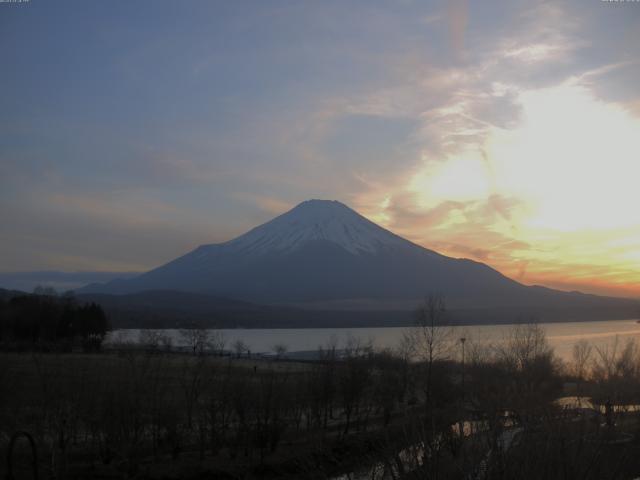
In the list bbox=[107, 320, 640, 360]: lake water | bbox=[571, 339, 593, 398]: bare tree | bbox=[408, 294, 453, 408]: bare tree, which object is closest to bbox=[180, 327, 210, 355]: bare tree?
bbox=[107, 320, 640, 360]: lake water

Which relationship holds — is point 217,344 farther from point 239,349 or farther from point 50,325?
point 50,325

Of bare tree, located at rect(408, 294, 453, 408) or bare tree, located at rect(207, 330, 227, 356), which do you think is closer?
bare tree, located at rect(408, 294, 453, 408)

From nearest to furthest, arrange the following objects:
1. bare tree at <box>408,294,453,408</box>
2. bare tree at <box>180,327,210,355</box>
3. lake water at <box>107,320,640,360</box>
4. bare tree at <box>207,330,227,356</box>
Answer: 1. bare tree at <box>408,294,453,408</box>
2. bare tree at <box>180,327,210,355</box>
3. bare tree at <box>207,330,227,356</box>
4. lake water at <box>107,320,640,360</box>

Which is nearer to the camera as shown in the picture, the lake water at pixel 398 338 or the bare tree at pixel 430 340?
the bare tree at pixel 430 340

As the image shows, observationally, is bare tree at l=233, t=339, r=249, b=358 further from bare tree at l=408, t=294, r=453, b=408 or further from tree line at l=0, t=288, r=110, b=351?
bare tree at l=408, t=294, r=453, b=408

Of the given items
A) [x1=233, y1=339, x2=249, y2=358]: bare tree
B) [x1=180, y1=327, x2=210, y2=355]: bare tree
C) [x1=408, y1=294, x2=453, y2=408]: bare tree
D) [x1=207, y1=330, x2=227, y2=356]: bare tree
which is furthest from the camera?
[x1=233, y1=339, x2=249, y2=358]: bare tree

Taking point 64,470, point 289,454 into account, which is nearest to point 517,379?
point 289,454

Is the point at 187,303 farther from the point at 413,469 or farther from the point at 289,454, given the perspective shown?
the point at 413,469

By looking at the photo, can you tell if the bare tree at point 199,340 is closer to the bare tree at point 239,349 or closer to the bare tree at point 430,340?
the bare tree at point 239,349

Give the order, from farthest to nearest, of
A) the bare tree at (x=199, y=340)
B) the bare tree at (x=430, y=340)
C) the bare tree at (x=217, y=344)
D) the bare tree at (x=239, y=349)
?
the bare tree at (x=239, y=349) < the bare tree at (x=217, y=344) < the bare tree at (x=199, y=340) < the bare tree at (x=430, y=340)

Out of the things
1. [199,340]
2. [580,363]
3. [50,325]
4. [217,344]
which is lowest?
[217,344]

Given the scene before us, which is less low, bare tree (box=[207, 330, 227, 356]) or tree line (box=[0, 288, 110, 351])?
tree line (box=[0, 288, 110, 351])

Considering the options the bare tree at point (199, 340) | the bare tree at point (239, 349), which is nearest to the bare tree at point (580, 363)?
the bare tree at point (199, 340)

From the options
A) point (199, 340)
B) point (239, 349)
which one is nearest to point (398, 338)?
point (239, 349)
